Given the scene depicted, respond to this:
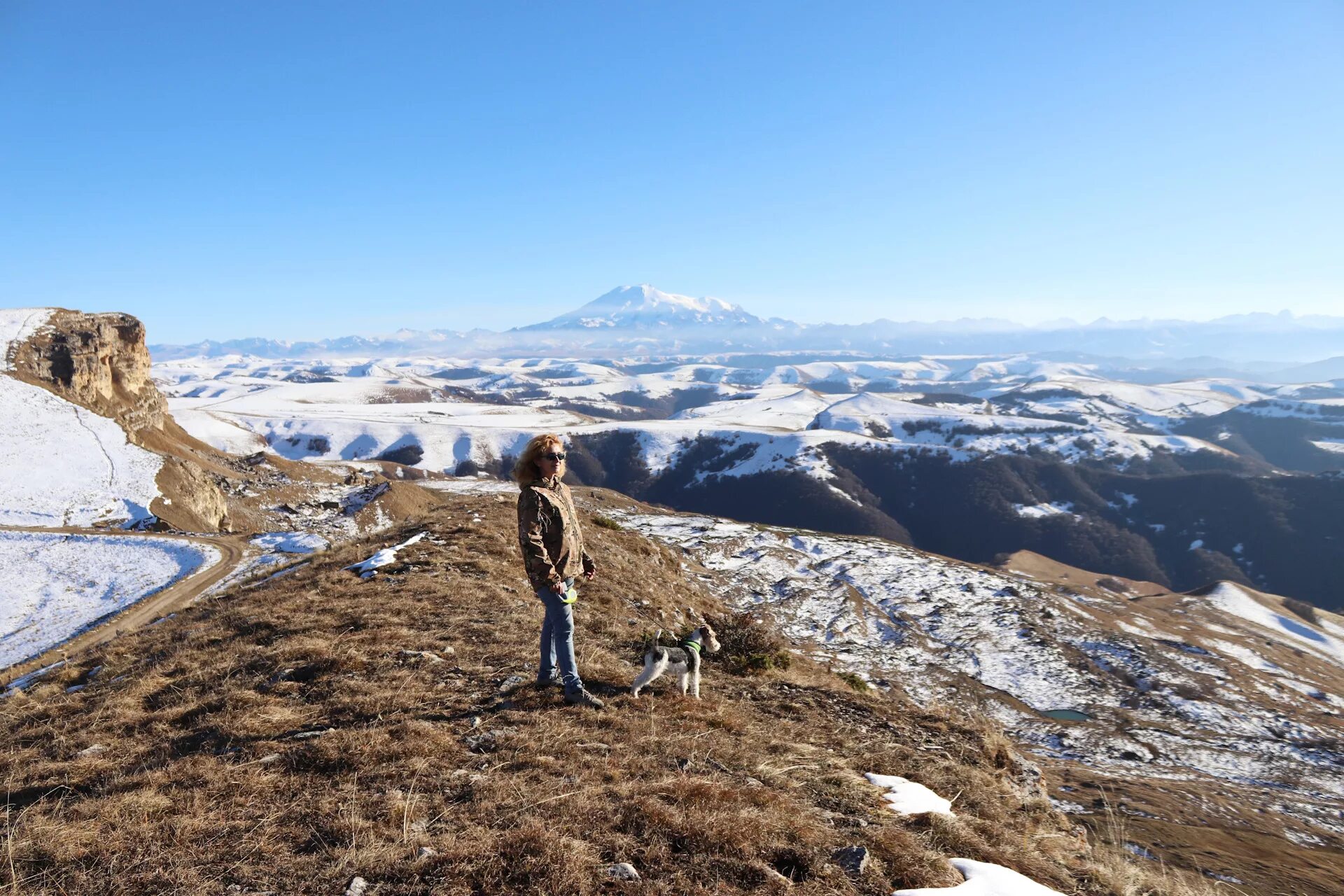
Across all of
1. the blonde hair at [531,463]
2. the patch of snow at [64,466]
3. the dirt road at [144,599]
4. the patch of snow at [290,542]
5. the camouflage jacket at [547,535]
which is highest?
the blonde hair at [531,463]

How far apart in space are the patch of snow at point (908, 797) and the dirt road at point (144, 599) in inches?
704

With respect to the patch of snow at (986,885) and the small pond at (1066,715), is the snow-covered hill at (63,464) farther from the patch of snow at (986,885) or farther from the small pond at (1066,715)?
the small pond at (1066,715)

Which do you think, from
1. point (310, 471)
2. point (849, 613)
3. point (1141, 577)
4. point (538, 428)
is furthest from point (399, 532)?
point (538, 428)

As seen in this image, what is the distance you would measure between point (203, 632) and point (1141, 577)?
443 ft

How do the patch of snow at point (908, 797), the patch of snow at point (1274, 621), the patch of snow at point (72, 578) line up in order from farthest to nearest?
1. the patch of snow at point (1274, 621)
2. the patch of snow at point (72, 578)
3. the patch of snow at point (908, 797)

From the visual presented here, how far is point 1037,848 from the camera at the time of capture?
6.09m

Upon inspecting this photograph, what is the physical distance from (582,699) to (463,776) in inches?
77.3

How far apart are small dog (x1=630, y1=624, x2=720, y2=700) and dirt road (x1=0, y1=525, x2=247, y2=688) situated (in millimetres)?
14970

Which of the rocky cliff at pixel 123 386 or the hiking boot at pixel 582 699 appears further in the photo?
the rocky cliff at pixel 123 386

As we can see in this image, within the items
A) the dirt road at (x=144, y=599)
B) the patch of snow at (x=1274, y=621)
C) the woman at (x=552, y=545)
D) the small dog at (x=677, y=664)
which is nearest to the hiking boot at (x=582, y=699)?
the woman at (x=552, y=545)

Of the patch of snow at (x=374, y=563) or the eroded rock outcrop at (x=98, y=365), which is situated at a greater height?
the eroded rock outcrop at (x=98, y=365)

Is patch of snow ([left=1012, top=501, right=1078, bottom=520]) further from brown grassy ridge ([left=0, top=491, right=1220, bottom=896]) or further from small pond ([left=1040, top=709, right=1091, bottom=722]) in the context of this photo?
brown grassy ridge ([left=0, top=491, right=1220, bottom=896])

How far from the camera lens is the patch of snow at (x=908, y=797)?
19.2 feet

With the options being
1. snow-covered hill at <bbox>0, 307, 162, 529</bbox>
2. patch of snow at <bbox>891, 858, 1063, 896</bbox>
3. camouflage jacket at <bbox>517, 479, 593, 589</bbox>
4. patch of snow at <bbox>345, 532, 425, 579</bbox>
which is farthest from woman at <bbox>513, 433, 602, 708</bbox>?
snow-covered hill at <bbox>0, 307, 162, 529</bbox>
